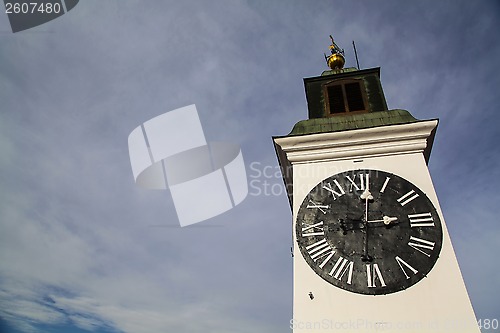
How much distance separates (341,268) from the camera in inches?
233

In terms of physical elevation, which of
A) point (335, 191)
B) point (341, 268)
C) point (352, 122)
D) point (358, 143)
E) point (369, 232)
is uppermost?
point (352, 122)

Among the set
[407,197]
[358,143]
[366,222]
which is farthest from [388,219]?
[358,143]

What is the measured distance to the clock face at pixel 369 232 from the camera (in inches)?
227

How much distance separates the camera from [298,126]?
8.17 metres

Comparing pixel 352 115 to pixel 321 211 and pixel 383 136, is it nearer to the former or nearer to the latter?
pixel 383 136

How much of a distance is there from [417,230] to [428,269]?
68 centimetres

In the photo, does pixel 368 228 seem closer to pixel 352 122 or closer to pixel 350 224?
pixel 350 224

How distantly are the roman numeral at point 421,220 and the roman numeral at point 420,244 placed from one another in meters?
0.26

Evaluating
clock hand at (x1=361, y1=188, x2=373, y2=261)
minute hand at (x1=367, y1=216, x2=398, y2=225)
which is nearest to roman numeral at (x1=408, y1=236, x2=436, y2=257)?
minute hand at (x1=367, y1=216, x2=398, y2=225)

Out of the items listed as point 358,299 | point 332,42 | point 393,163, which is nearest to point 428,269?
point 358,299

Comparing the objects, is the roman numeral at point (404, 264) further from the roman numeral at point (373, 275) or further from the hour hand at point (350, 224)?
the hour hand at point (350, 224)

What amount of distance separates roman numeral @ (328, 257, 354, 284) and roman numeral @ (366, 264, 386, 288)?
247 millimetres

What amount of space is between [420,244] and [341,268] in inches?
50.4

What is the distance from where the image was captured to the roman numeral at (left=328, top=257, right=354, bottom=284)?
5.85m
